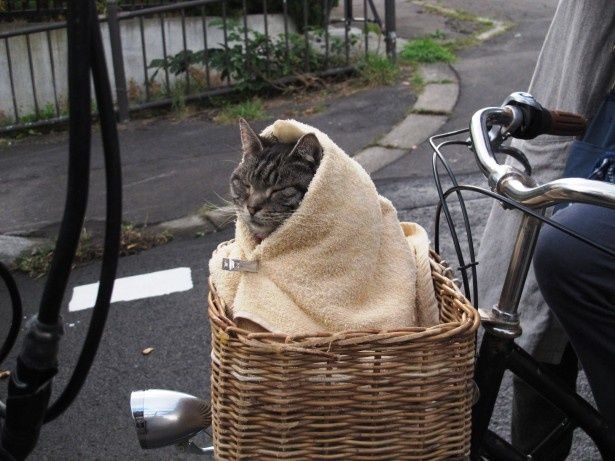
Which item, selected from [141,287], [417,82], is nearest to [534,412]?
[141,287]

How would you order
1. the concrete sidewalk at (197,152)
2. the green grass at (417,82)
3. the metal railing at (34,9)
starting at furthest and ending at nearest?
the metal railing at (34,9) → the green grass at (417,82) → the concrete sidewalk at (197,152)

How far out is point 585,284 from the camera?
69.6 inches

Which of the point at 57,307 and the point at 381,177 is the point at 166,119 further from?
the point at 57,307

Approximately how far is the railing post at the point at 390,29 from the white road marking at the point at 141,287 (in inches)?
178

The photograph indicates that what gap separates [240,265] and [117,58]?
627cm

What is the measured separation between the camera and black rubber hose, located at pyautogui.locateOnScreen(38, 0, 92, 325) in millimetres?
995

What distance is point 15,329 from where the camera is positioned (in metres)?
2.41

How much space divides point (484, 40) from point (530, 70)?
158 centimetres

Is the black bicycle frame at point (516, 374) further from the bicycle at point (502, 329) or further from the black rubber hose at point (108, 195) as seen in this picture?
the black rubber hose at point (108, 195)

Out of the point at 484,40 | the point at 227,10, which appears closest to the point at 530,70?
the point at 484,40

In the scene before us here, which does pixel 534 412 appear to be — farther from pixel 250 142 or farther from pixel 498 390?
pixel 250 142

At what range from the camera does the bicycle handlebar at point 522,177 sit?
1.46 meters

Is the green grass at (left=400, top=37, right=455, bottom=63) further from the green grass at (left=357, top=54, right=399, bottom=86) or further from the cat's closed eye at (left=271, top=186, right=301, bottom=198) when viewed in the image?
the cat's closed eye at (left=271, top=186, right=301, bottom=198)

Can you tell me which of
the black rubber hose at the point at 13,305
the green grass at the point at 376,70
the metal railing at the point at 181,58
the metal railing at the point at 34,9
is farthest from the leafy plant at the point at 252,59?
the black rubber hose at the point at 13,305
